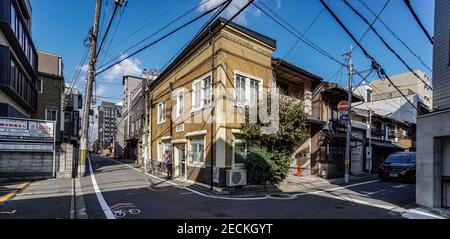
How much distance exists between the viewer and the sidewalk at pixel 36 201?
6.49 m

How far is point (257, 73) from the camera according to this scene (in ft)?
41.9

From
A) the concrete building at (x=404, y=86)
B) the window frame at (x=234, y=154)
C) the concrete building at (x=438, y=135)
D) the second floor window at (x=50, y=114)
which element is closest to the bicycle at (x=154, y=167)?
the window frame at (x=234, y=154)

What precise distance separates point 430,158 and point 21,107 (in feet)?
80.8

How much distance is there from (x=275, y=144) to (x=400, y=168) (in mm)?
9118

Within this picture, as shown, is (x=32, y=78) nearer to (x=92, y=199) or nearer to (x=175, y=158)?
(x=175, y=158)

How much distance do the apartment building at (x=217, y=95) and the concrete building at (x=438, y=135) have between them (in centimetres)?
639

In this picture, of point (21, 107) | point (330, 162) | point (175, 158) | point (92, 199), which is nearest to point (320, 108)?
point (330, 162)

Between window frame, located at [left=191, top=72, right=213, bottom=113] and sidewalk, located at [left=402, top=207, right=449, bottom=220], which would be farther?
window frame, located at [left=191, top=72, right=213, bottom=113]

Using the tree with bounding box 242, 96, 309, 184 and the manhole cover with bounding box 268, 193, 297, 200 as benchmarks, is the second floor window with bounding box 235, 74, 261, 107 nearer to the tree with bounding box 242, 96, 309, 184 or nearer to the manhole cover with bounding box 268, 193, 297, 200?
the tree with bounding box 242, 96, 309, 184

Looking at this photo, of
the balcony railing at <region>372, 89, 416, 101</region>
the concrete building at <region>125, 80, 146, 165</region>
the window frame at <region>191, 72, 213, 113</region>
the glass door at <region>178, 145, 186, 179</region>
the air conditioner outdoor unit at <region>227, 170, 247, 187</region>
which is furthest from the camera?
the balcony railing at <region>372, 89, 416, 101</region>

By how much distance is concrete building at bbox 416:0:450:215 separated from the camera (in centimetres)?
764

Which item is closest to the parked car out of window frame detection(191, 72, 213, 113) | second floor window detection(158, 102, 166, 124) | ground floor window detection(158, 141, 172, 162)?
window frame detection(191, 72, 213, 113)

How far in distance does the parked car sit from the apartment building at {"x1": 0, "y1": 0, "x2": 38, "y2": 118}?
23089mm

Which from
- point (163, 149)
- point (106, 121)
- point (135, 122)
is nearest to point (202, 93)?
point (163, 149)
